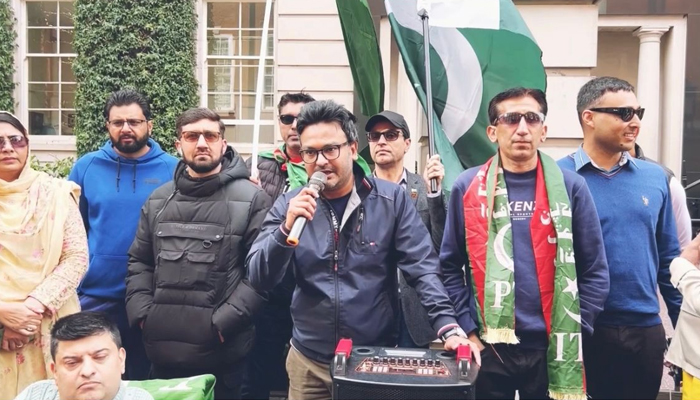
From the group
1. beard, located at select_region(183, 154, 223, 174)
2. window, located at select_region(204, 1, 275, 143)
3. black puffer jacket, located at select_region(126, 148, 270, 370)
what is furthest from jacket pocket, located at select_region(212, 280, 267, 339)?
window, located at select_region(204, 1, 275, 143)

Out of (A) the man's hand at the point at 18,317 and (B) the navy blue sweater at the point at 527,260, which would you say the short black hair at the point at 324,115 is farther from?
(A) the man's hand at the point at 18,317

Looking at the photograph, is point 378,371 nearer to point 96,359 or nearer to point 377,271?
point 377,271

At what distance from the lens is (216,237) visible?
11.0ft

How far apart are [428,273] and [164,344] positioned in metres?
1.51

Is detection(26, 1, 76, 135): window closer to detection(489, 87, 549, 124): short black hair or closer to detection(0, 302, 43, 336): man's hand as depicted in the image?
detection(0, 302, 43, 336): man's hand

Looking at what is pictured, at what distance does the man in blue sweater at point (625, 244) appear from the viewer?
3.12m

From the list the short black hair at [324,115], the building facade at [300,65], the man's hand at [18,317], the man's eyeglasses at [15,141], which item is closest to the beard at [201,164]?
the man's eyeglasses at [15,141]

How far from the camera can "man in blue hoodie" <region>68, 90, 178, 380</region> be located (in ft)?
12.6

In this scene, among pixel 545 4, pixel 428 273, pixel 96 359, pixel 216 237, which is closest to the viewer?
pixel 96 359

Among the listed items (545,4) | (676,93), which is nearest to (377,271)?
(545,4)

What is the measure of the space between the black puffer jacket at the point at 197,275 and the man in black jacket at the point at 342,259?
589mm

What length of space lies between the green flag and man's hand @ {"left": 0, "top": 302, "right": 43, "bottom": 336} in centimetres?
238

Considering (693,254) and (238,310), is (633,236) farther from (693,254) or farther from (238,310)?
(238,310)

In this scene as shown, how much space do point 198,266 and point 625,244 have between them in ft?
6.92
